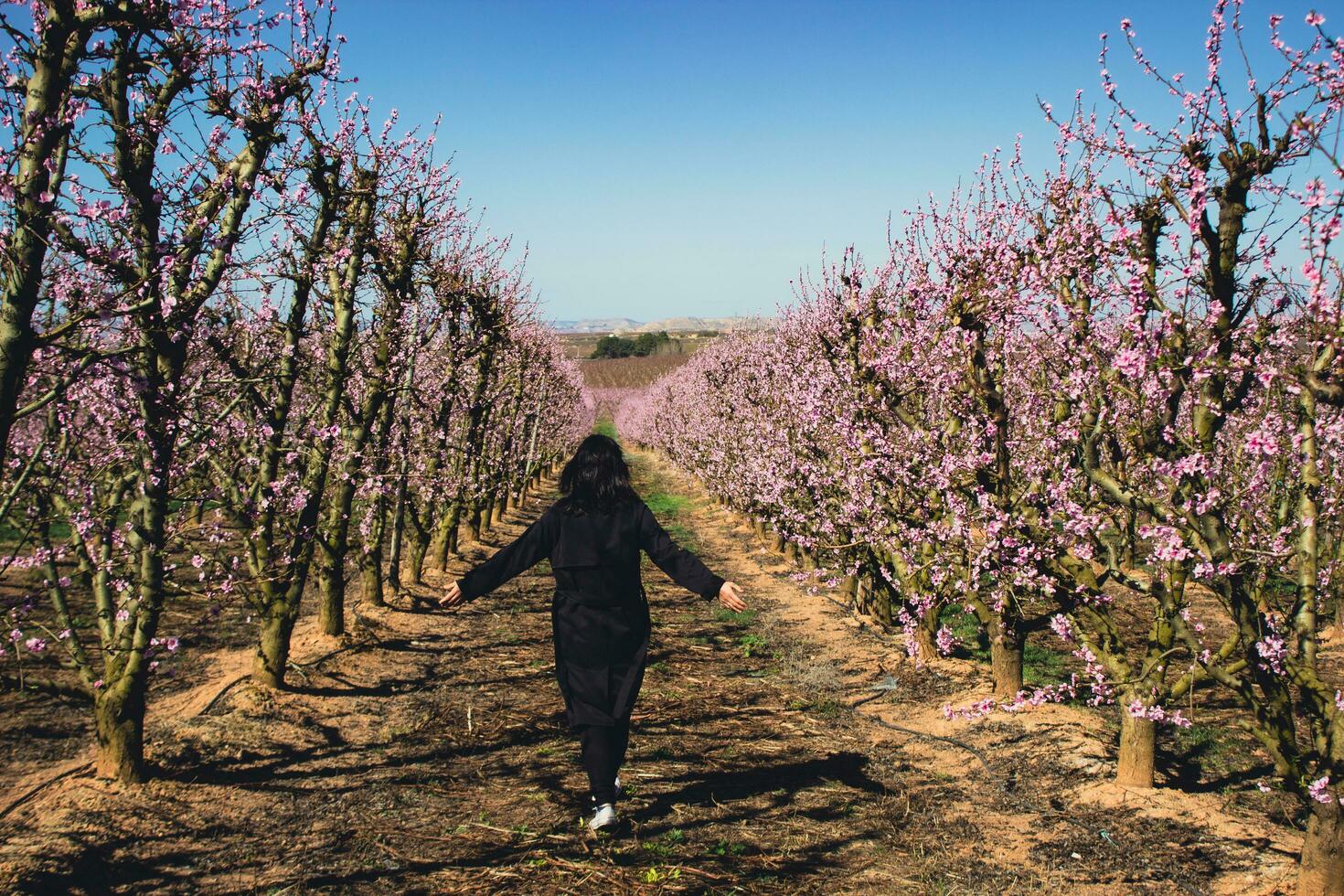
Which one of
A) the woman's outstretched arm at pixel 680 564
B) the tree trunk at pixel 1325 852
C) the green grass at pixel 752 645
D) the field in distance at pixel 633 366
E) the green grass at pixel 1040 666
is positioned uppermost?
the field in distance at pixel 633 366

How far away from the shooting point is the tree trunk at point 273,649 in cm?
862

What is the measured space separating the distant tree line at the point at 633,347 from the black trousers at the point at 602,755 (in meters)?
120

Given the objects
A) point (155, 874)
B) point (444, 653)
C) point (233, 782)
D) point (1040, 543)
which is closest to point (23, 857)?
point (155, 874)

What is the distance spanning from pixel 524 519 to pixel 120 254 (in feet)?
75.4

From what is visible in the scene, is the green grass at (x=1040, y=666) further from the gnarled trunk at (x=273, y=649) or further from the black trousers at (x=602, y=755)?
the gnarled trunk at (x=273, y=649)

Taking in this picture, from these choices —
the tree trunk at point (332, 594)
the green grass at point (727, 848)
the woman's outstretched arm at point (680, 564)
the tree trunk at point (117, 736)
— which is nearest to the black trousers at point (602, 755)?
the green grass at point (727, 848)

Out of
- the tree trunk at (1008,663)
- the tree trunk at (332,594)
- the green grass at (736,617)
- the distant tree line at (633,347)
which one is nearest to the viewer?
the tree trunk at (1008,663)

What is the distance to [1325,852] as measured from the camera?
15.1 feet

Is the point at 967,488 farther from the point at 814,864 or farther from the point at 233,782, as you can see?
the point at 233,782

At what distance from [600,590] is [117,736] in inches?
155

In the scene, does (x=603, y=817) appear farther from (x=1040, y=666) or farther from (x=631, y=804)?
(x=1040, y=666)

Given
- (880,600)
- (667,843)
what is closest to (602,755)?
(667,843)

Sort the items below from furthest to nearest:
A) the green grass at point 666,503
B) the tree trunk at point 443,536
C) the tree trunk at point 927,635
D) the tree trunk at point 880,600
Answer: the green grass at point 666,503, the tree trunk at point 443,536, the tree trunk at point 880,600, the tree trunk at point 927,635

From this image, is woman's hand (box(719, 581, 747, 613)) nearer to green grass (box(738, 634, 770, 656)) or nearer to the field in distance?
green grass (box(738, 634, 770, 656))
